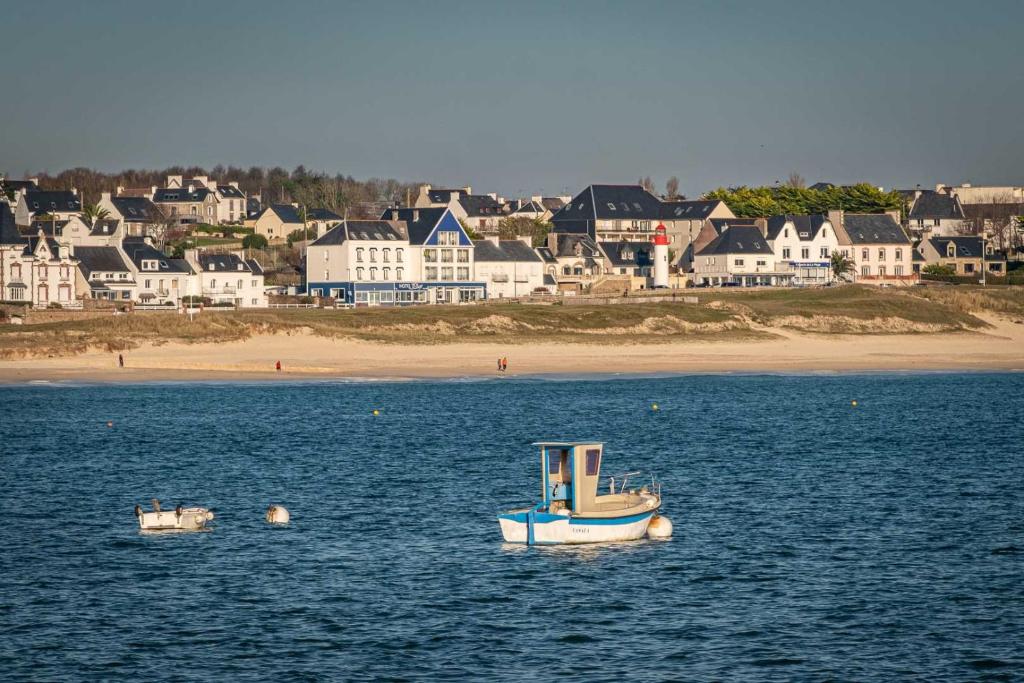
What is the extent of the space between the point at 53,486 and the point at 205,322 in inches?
→ 2065

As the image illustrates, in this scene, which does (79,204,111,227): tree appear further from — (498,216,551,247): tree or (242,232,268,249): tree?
(498,216,551,247): tree

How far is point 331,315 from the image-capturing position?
11106 centimetres

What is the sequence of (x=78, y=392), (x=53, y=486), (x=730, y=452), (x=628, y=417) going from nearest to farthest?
1. (x=53, y=486)
2. (x=730, y=452)
3. (x=628, y=417)
4. (x=78, y=392)

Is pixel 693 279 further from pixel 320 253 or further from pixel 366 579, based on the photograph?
pixel 366 579

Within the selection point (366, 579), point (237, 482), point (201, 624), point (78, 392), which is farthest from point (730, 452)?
point (78, 392)

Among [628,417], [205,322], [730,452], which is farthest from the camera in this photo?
[205,322]

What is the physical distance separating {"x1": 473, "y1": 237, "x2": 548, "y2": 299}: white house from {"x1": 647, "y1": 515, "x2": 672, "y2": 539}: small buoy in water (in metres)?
108

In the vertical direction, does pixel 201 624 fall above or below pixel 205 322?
below

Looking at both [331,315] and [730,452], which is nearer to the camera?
[730,452]

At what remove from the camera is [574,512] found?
40781 millimetres

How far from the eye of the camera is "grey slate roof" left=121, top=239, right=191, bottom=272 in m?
135

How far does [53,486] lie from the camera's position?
51000 mm

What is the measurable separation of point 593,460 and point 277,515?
10.5m

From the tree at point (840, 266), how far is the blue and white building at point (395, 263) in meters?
45.4
